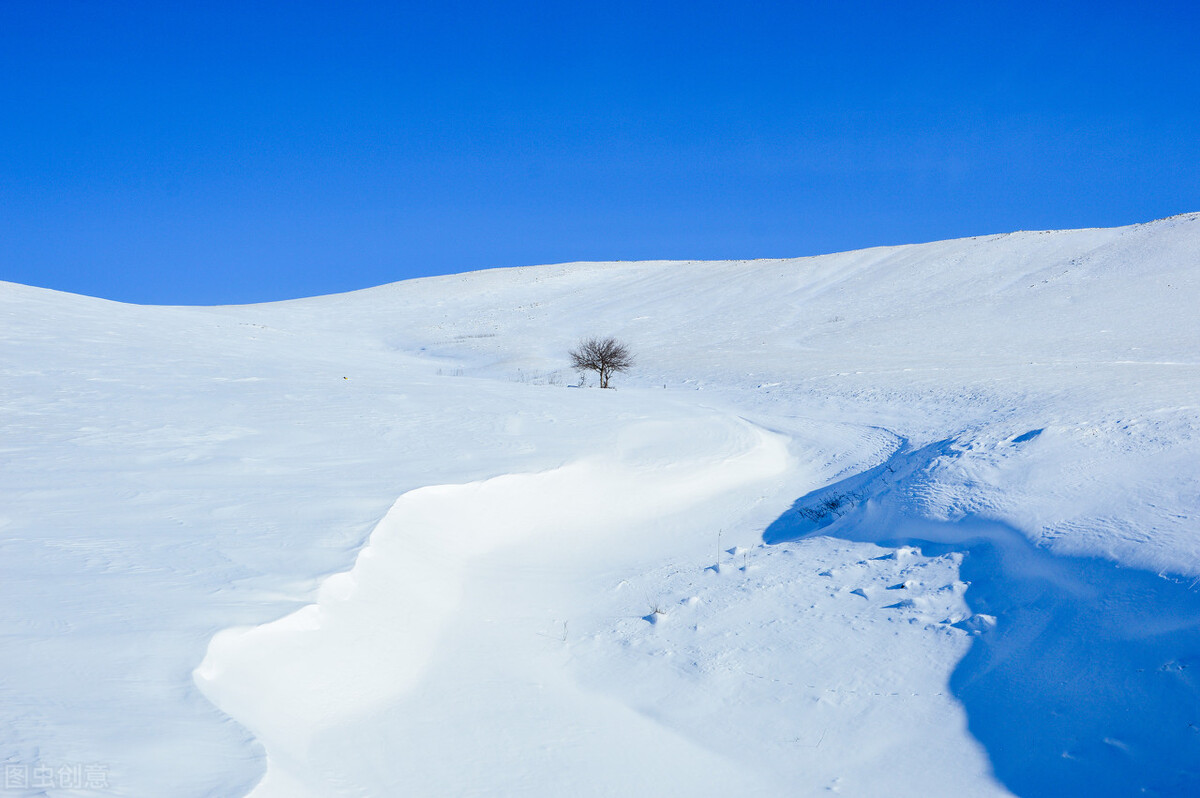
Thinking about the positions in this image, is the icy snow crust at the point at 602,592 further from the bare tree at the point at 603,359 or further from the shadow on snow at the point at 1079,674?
the bare tree at the point at 603,359

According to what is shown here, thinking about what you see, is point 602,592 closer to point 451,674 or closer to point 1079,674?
point 451,674

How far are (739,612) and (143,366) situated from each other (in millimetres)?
19856

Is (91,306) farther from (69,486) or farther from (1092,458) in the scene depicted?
(1092,458)

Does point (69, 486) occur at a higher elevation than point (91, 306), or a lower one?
lower

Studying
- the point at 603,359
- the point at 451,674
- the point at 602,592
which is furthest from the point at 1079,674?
the point at 603,359

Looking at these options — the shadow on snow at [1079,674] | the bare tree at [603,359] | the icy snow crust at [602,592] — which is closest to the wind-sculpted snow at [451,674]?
the icy snow crust at [602,592]

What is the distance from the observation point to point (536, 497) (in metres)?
11.2

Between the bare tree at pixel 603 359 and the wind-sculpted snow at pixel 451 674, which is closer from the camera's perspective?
the wind-sculpted snow at pixel 451 674

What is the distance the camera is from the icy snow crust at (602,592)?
517cm

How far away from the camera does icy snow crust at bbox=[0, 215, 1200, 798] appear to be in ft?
17.0

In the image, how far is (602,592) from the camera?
8.65 meters

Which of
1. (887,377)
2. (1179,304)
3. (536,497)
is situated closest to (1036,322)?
(1179,304)

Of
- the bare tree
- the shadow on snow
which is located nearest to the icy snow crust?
the shadow on snow

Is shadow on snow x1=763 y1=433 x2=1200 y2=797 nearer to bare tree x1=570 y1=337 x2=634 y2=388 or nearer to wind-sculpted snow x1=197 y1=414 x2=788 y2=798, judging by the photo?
wind-sculpted snow x1=197 y1=414 x2=788 y2=798
